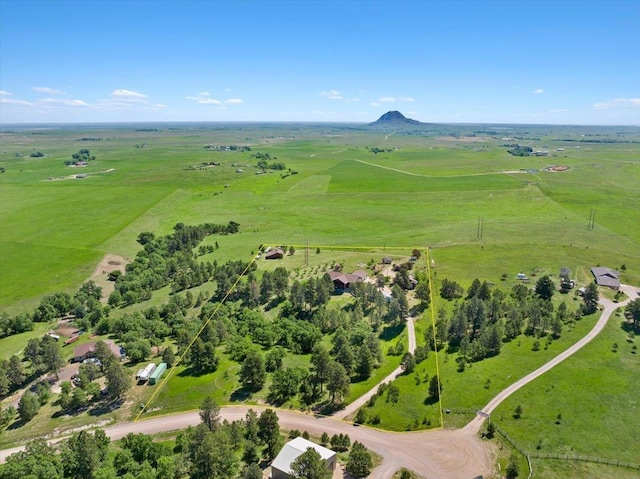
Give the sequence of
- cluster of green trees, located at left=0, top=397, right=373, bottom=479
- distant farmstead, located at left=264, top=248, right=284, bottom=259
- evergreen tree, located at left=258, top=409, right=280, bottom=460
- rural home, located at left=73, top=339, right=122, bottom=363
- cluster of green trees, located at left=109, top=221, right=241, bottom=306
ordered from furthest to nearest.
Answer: distant farmstead, located at left=264, top=248, right=284, bottom=259, cluster of green trees, located at left=109, top=221, right=241, bottom=306, rural home, located at left=73, top=339, right=122, bottom=363, evergreen tree, located at left=258, top=409, right=280, bottom=460, cluster of green trees, located at left=0, top=397, right=373, bottom=479

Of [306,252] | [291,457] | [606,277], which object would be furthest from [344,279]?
[606,277]

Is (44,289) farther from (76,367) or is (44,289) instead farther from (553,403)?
(553,403)

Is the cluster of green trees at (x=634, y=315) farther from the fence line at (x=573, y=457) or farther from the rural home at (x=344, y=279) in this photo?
the rural home at (x=344, y=279)

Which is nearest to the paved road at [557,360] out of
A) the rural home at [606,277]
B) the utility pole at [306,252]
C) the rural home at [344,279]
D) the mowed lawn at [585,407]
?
the mowed lawn at [585,407]

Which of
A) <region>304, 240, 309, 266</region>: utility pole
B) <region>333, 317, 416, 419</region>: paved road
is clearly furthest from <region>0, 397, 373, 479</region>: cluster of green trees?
<region>304, 240, 309, 266</region>: utility pole

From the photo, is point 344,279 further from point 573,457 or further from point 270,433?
point 573,457

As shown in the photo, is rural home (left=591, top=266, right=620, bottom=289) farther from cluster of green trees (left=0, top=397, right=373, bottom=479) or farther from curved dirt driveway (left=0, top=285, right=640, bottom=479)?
cluster of green trees (left=0, top=397, right=373, bottom=479)
